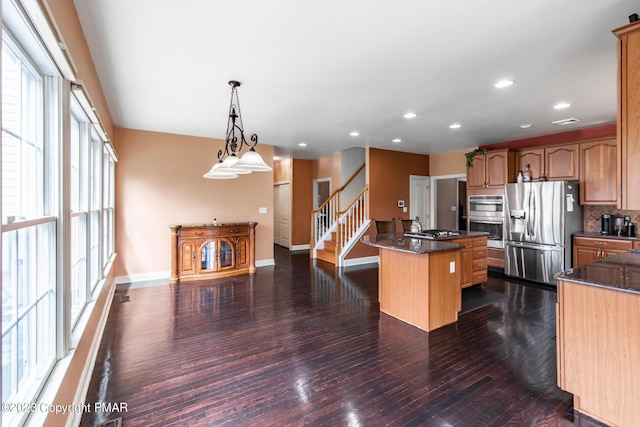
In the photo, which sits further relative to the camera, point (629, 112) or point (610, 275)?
point (610, 275)

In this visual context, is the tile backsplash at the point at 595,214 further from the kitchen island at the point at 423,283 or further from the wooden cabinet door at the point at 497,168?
the kitchen island at the point at 423,283

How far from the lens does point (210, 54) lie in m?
2.68

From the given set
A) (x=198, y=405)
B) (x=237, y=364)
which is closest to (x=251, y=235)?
(x=237, y=364)

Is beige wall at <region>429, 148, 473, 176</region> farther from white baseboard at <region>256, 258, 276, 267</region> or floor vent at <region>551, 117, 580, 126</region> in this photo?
white baseboard at <region>256, 258, 276, 267</region>

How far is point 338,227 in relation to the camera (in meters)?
6.69

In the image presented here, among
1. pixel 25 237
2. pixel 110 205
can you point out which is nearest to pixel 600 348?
pixel 25 237

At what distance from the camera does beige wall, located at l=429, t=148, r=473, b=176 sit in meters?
6.96

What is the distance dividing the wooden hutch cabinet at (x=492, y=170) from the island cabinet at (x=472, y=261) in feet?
5.95

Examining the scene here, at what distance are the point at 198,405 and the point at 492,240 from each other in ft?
18.9

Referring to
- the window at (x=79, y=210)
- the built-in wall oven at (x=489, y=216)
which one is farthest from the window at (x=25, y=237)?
the built-in wall oven at (x=489, y=216)

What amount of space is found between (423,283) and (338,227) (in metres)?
3.54

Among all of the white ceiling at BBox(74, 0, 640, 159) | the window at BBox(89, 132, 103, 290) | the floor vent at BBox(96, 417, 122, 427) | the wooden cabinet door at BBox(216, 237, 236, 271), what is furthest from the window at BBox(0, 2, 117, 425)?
the wooden cabinet door at BBox(216, 237, 236, 271)

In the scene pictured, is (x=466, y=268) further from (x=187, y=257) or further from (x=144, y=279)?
(x=144, y=279)

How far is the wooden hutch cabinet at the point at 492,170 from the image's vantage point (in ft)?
18.7
